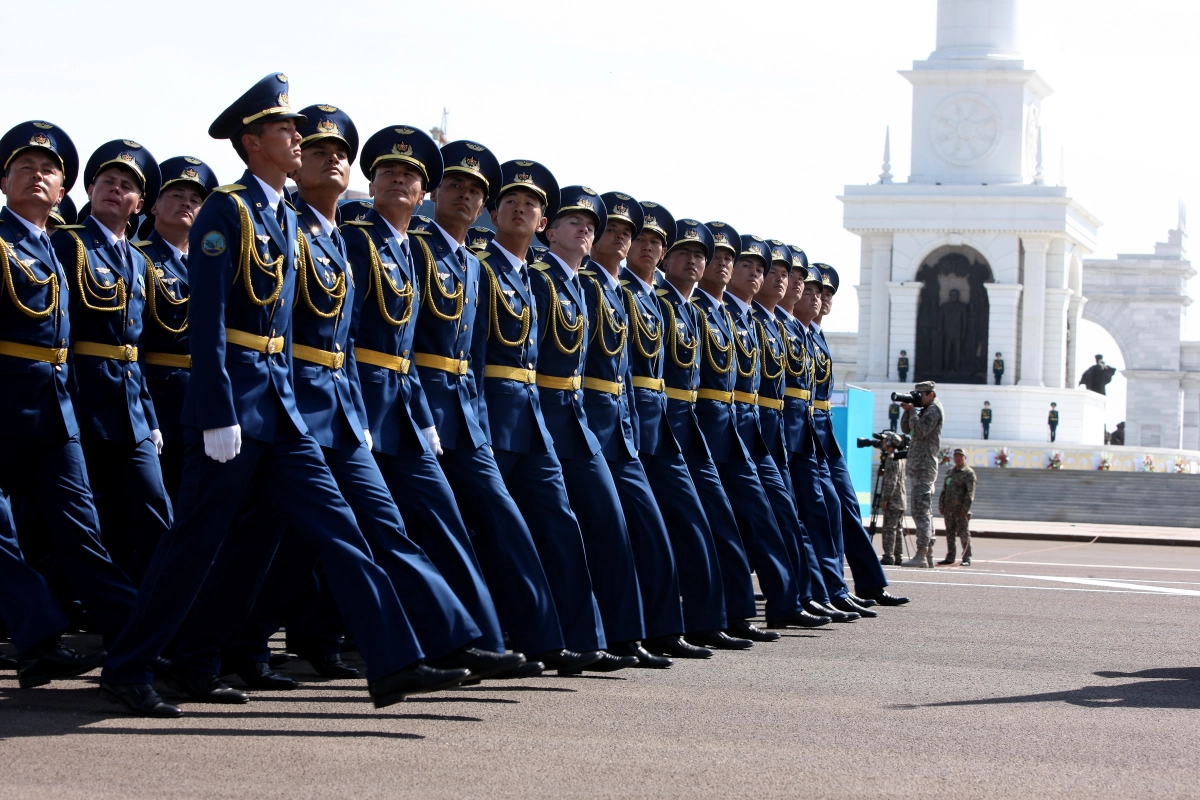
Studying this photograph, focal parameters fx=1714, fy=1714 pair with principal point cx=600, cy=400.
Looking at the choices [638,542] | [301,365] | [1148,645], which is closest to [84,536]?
[301,365]

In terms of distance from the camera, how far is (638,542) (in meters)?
7.48

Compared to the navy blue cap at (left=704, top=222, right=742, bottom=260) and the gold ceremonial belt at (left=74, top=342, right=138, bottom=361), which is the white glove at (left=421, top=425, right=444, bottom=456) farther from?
the navy blue cap at (left=704, top=222, right=742, bottom=260)

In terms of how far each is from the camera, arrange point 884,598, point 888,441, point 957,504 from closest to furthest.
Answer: point 884,598, point 888,441, point 957,504

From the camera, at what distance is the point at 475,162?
6.75m

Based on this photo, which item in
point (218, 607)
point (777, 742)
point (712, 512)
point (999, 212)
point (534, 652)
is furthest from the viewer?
point (999, 212)

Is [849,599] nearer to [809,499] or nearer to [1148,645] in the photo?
[809,499]

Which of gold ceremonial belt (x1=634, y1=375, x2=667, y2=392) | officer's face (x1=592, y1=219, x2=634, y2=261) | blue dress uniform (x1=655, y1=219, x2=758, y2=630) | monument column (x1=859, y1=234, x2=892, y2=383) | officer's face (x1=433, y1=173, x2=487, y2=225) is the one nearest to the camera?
officer's face (x1=433, y1=173, x2=487, y2=225)

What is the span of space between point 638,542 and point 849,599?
297cm

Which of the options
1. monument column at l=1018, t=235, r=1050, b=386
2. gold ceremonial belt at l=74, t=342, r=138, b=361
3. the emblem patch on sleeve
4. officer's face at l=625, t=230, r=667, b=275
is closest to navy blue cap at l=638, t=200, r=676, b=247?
officer's face at l=625, t=230, r=667, b=275

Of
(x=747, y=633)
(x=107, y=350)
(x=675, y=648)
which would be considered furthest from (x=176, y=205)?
(x=747, y=633)

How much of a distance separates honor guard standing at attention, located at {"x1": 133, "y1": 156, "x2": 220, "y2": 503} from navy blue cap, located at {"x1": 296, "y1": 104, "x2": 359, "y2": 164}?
1.54 m

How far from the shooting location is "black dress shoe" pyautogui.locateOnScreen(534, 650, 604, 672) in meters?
6.48

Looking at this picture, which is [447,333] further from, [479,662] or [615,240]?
[615,240]

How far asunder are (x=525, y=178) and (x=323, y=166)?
1.24m
